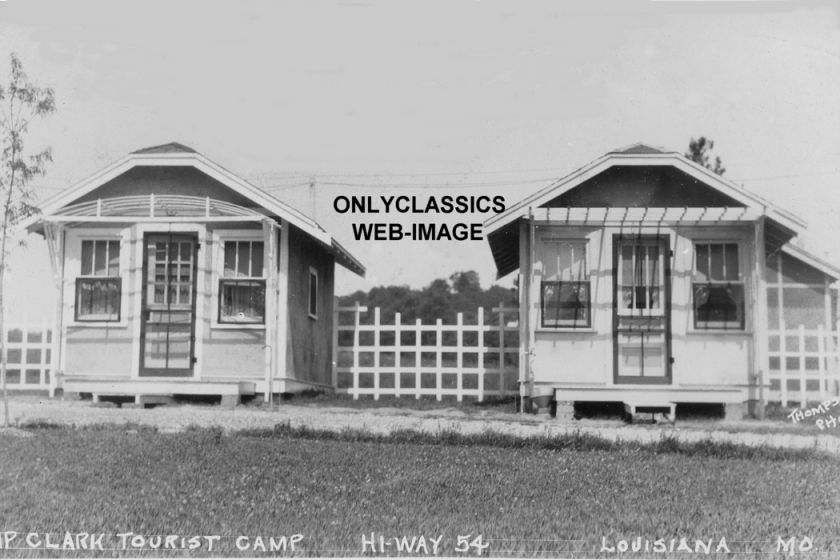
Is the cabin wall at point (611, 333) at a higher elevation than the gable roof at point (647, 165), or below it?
below

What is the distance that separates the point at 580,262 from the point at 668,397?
97.8 inches

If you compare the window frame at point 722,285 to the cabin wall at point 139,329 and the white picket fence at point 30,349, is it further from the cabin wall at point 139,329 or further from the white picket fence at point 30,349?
the white picket fence at point 30,349

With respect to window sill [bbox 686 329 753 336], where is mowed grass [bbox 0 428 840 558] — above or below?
below

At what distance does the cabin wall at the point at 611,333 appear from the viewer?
47.3 ft

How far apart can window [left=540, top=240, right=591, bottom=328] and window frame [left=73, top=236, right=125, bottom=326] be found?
676 centimetres

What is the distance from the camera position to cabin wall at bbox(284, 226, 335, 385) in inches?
626

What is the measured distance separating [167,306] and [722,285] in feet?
28.7

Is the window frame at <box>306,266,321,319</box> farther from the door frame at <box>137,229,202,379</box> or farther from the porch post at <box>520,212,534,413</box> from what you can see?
the porch post at <box>520,212,534,413</box>

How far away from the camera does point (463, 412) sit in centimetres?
1402

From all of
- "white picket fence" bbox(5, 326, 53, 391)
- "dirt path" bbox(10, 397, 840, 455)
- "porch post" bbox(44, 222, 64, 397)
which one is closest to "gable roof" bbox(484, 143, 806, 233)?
"dirt path" bbox(10, 397, 840, 455)

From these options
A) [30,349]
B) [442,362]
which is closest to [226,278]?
[30,349]

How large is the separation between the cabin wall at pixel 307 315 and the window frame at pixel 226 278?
0.59 metres

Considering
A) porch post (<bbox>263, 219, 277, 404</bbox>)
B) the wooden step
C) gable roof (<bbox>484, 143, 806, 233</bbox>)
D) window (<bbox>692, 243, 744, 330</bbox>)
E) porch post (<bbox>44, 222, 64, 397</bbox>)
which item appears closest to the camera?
the wooden step

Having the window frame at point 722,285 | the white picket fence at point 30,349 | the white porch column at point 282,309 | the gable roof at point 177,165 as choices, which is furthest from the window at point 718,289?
the white picket fence at point 30,349
